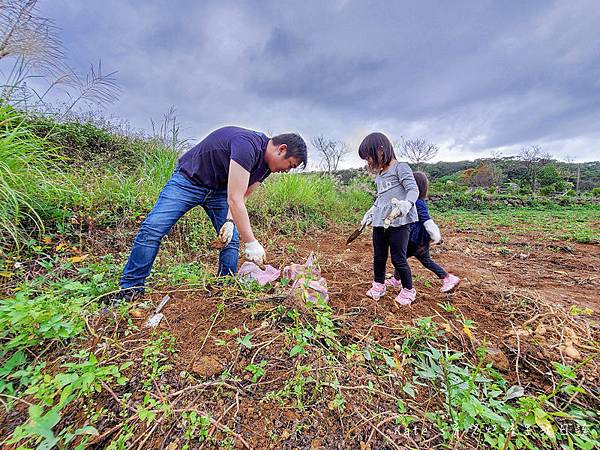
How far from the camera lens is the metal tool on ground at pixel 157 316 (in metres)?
1.28

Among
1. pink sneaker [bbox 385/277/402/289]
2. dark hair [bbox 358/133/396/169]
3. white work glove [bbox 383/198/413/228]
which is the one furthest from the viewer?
pink sneaker [bbox 385/277/402/289]

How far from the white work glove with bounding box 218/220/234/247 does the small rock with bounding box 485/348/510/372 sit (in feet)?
5.00

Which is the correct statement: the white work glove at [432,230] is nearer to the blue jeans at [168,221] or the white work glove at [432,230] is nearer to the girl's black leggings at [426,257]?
the girl's black leggings at [426,257]

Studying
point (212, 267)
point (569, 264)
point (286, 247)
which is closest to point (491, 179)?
point (569, 264)

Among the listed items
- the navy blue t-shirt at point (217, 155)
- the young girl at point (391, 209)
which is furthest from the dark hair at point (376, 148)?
the navy blue t-shirt at point (217, 155)

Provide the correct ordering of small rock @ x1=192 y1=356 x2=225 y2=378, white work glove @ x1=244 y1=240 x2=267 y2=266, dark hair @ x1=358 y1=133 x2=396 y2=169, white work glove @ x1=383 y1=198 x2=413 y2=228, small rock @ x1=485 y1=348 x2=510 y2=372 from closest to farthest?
small rock @ x1=192 y1=356 x2=225 y2=378 → small rock @ x1=485 y1=348 x2=510 y2=372 → white work glove @ x1=244 y1=240 x2=267 y2=266 → white work glove @ x1=383 y1=198 x2=413 y2=228 → dark hair @ x1=358 y1=133 x2=396 y2=169

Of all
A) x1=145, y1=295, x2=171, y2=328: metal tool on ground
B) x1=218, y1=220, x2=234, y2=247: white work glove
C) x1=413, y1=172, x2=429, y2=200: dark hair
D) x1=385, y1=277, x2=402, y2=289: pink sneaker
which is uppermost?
x1=413, y1=172, x2=429, y2=200: dark hair

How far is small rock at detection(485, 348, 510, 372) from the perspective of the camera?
4.03 ft

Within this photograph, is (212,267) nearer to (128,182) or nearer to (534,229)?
(128,182)

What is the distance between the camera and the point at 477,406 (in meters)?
0.88

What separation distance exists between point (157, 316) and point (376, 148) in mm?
1700

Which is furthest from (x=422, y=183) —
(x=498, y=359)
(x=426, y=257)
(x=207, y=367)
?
(x=207, y=367)

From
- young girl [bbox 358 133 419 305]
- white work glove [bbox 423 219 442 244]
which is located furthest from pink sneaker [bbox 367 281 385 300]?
white work glove [bbox 423 219 442 244]

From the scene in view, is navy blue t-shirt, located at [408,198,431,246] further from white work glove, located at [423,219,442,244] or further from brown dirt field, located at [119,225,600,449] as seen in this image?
brown dirt field, located at [119,225,600,449]
